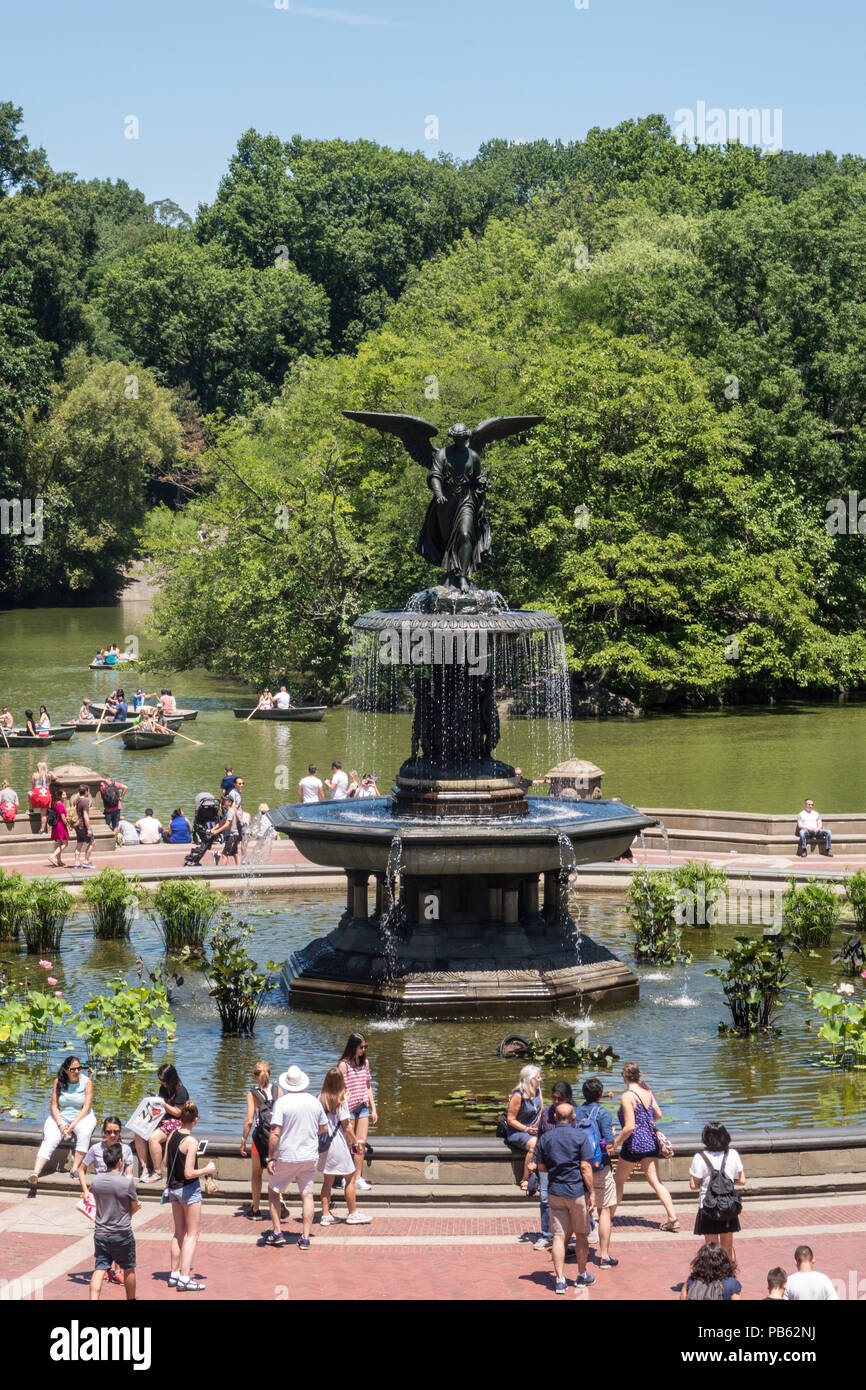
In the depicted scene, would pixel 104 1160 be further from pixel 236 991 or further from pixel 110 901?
pixel 110 901

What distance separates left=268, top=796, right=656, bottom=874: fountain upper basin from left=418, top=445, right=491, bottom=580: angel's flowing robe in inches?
136

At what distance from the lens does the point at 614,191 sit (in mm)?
121812

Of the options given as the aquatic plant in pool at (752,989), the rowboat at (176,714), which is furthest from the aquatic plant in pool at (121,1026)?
the rowboat at (176,714)

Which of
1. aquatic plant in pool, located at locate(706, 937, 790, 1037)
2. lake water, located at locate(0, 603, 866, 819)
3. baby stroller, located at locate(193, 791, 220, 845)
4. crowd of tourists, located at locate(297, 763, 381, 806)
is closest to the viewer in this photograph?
aquatic plant in pool, located at locate(706, 937, 790, 1037)

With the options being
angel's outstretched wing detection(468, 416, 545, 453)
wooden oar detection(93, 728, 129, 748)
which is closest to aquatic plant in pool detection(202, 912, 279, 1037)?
angel's outstretched wing detection(468, 416, 545, 453)

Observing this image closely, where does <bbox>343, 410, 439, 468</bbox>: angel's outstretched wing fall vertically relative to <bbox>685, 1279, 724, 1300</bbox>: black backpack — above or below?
above

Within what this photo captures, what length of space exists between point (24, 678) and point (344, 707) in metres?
14.6

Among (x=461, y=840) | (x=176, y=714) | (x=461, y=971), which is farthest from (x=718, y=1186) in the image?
(x=176, y=714)

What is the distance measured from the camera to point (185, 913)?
25922 millimetres

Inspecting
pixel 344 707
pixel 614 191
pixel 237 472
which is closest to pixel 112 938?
pixel 344 707

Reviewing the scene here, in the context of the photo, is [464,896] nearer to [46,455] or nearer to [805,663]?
[805,663]

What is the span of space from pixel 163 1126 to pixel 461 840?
758 cm

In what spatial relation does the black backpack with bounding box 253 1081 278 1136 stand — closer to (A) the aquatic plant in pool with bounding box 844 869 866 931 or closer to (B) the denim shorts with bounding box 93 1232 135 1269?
(B) the denim shorts with bounding box 93 1232 135 1269

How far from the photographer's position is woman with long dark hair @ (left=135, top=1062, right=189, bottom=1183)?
15297 mm
